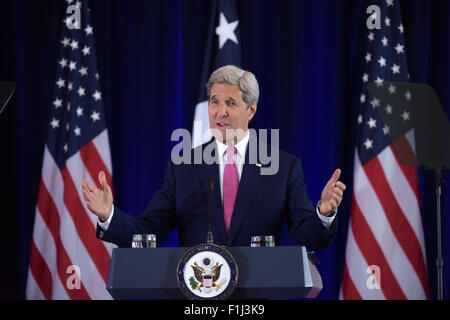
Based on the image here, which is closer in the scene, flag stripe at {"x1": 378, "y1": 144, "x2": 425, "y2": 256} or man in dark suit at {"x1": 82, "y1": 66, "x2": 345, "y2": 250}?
man in dark suit at {"x1": 82, "y1": 66, "x2": 345, "y2": 250}

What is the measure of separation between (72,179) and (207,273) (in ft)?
8.66

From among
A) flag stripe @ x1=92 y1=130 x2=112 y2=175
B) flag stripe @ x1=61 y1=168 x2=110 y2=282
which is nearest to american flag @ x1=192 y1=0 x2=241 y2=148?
flag stripe @ x1=92 y1=130 x2=112 y2=175

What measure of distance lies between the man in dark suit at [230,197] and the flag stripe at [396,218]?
1331 millimetres

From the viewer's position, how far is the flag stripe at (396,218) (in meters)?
Answer: 4.24

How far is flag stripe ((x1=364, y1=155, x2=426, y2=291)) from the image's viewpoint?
4.24 meters

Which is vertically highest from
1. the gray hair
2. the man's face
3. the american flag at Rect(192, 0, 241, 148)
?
the american flag at Rect(192, 0, 241, 148)

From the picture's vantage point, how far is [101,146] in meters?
4.48

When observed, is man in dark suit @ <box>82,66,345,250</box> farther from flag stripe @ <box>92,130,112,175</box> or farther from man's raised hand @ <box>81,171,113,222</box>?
flag stripe @ <box>92,130,112,175</box>

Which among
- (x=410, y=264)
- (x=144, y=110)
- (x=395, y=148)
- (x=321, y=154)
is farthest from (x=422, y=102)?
(x=144, y=110)

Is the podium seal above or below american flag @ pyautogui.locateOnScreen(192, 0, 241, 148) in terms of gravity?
below

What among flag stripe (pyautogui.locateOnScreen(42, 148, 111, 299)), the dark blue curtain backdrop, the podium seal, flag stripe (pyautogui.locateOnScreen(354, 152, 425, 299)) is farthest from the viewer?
the dark blue curtain backdrop

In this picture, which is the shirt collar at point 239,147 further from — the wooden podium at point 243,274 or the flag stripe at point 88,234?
the flag stripe at point 88,234

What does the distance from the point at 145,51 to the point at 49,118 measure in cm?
86
